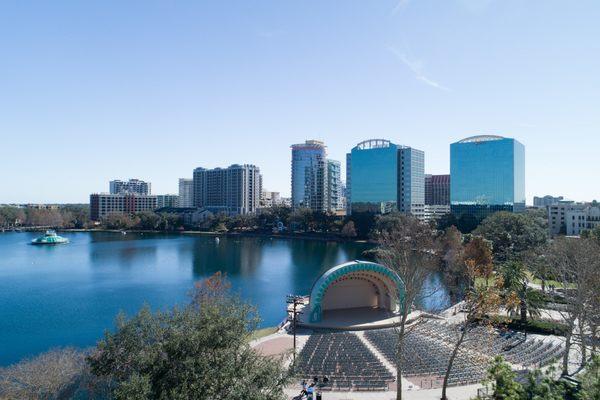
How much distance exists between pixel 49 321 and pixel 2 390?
70.0 feet

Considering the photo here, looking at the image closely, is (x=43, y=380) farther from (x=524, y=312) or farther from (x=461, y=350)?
(x=524, y=312)

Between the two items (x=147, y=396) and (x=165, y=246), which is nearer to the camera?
(x=147, y=396)

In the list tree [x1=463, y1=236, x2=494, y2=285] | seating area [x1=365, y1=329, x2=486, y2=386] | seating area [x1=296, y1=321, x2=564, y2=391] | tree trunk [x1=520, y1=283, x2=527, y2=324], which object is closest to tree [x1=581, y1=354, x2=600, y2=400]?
seating area [x1=365, y1=329, x2=486, y2=386]

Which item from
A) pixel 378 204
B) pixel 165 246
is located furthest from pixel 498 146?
pixel 165 246

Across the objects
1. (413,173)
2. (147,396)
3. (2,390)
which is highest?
(413,173)

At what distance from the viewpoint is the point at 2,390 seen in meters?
16.4

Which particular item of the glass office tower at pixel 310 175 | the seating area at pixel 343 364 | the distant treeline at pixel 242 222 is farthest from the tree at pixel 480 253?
the glass office tower at pixel 310 175

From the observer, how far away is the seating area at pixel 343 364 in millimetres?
19438

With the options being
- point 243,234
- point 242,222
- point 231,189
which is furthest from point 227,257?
point 231,189

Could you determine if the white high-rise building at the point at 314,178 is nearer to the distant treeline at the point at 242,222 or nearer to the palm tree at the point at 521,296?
the distant treeline at the point at 242,222

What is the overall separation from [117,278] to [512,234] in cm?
5413

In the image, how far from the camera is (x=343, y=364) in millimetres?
21781

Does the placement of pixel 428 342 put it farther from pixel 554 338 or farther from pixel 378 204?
pixel 378 204

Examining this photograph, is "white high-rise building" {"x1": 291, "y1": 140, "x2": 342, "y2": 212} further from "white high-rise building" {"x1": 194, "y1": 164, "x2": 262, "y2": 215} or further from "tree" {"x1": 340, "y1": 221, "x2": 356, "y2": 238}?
"tree" {"x1": 340, "y1": 221, "x2": 356, "y2": 238}
